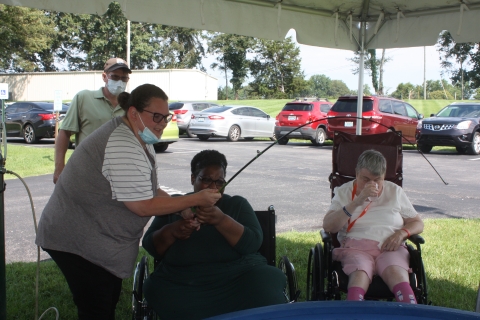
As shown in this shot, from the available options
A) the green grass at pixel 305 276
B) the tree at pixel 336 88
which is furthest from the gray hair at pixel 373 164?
the tree at pixel 336 88

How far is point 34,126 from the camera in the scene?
18672 mm

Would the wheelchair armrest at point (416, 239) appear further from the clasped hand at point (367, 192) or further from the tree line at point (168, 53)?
the tree line at point (168, 53)

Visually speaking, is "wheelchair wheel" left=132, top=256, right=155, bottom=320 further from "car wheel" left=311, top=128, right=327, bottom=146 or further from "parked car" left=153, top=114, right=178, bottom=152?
"car wheel" left=311, top=128, right=327, bottom=146

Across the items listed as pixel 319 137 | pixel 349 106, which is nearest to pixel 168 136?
pixel 349 106

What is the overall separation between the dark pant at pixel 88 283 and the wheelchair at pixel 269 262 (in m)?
0.35

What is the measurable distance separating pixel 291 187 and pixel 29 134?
12556 millimetres

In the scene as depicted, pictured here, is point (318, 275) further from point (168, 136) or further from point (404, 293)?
point (168, 136)

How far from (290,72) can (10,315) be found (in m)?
45.5

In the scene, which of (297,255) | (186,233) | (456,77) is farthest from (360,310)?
(456,77)

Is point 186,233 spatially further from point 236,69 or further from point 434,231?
point 236,69

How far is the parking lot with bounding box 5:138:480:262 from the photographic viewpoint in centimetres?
719

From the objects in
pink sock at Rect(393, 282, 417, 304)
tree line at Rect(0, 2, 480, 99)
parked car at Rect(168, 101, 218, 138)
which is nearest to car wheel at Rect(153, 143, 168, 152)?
parked car at Rect(168, 101, 218, 138)

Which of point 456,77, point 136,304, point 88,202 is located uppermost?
point 456,77

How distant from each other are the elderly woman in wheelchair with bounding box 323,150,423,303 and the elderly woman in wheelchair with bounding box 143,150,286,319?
0.81 metres
